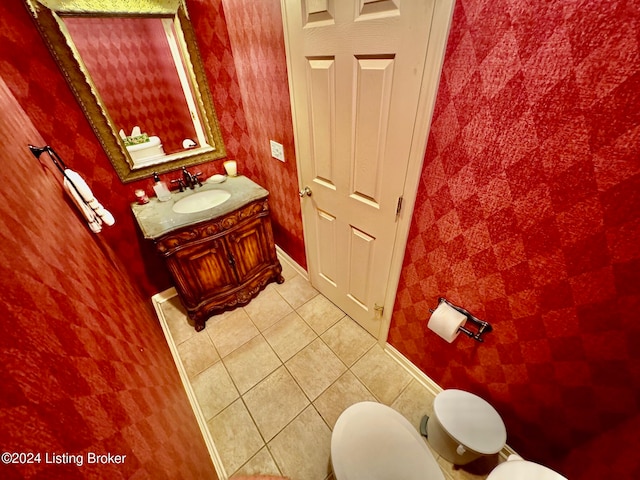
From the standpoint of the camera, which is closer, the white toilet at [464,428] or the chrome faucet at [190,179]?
the white toilet at [464,428]

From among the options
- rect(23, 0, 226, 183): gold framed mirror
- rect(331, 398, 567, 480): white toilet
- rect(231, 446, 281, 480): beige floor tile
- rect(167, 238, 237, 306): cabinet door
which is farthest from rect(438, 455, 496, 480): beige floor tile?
rect(23, 0, 226, 183): gold framed mirror

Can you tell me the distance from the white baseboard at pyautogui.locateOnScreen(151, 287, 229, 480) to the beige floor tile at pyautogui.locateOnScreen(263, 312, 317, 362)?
56cm

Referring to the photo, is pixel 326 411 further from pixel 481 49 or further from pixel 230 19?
pixel 230 19

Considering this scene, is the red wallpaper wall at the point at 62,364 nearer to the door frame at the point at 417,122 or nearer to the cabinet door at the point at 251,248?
the cabinet door at the point at 251,248

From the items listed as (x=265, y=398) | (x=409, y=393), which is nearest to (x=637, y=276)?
(x=409, y=393)

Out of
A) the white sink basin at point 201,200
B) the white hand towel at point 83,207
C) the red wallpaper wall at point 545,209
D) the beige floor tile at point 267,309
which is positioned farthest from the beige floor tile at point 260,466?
the white sink basin at point 201,200

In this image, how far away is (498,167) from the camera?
84cm

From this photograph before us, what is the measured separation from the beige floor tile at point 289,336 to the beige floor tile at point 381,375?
406 mm

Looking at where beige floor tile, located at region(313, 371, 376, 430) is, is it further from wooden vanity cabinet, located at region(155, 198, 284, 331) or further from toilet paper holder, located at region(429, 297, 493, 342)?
wooden vanity cabinet, located at region(155, 198, 284, 331)

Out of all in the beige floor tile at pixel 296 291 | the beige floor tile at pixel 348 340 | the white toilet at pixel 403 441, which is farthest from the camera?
the beige floor tile at pixel 296 291

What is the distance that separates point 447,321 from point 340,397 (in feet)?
2.80

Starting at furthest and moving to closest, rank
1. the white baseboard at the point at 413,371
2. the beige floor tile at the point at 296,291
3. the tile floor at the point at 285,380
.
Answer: the beige floor tile at the point at 296,291
the white baseboard at the point at 413,371
the tile floor at the point at 285,380

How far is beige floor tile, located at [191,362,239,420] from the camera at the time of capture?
4.98ft

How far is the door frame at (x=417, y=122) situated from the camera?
0.79m
